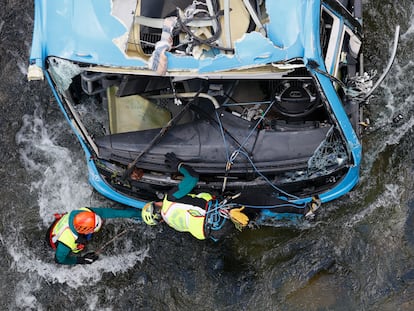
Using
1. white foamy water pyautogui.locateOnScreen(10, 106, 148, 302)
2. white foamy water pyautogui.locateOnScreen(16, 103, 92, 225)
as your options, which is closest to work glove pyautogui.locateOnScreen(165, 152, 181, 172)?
white foamy water pyautogui.locateOnScreen(10, 106, 148, 302)

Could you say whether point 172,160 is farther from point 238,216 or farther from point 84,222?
point 84,222

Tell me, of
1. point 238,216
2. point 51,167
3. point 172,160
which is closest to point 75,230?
point 172,160

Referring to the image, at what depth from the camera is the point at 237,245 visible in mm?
6199

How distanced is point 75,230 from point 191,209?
1.27m

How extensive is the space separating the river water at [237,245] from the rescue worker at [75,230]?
0.64 m

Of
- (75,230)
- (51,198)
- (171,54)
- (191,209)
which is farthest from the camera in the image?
(51,198)

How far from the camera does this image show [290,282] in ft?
20.0

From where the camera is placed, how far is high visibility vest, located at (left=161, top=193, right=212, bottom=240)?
4977 mm

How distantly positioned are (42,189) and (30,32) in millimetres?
2033

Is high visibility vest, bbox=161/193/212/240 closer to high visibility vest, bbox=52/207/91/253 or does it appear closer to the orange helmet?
the orange helmet

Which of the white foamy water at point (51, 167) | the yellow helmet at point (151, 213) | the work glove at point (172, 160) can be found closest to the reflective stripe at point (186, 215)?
the yellow helmet at point (151, 213)

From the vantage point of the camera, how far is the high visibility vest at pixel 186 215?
16.3ft

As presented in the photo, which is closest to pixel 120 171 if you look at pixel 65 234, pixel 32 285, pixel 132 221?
pixel 65 234

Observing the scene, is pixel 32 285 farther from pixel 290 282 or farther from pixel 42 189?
pixel 290 282
